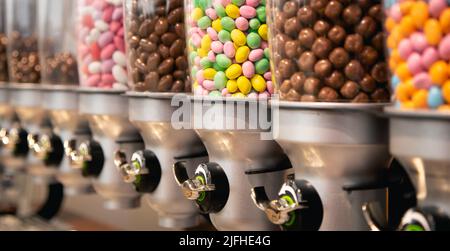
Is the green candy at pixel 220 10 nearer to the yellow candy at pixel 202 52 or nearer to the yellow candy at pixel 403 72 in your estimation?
the yellow candy at pixel 202 52

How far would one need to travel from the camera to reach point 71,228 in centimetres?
167

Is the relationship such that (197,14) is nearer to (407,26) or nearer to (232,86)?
(232,86)

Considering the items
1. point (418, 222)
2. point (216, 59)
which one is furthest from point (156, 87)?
point (418, 222)

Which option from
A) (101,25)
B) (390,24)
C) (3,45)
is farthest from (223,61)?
(3,45)

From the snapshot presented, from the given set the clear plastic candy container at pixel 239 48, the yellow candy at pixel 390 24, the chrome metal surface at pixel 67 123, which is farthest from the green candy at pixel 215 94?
the chrome metal surface at pixel 67 123

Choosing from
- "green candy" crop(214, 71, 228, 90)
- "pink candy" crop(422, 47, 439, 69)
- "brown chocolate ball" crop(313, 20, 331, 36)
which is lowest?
"green candy" crop(214, 71, 228, 90)

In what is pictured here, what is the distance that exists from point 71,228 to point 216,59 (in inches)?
39.7

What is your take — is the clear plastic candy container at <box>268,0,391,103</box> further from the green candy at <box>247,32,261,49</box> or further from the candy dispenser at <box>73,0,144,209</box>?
the candy dispenser at <box>73,0,144,209</box>

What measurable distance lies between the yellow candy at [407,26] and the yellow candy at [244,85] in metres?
0.24

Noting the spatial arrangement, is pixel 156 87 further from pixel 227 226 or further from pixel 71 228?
pixel 71 228

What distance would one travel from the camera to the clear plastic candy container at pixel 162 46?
0.91 m

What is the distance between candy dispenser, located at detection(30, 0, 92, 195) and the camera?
4.00ft

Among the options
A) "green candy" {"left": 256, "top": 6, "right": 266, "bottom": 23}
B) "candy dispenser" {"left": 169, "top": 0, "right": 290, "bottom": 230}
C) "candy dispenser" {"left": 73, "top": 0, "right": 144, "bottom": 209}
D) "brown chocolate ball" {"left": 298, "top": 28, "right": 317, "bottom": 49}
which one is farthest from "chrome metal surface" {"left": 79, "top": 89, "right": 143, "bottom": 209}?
"brown chocolate ball" {"left": 298, "top": 28, "right": 317, "bottom": 49}

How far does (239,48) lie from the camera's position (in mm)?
771
